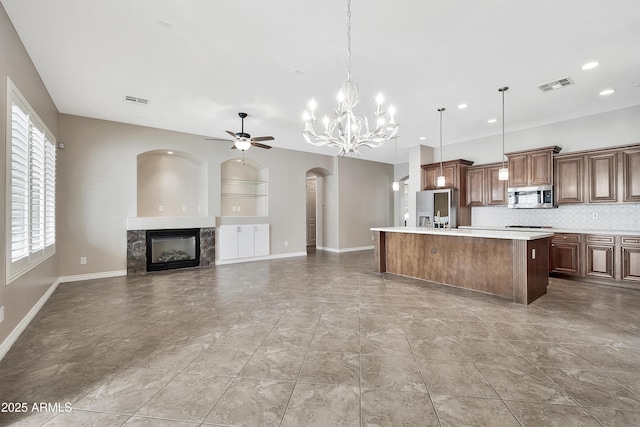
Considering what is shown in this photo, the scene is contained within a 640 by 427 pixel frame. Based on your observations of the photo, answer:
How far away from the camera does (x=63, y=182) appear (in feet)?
16.3

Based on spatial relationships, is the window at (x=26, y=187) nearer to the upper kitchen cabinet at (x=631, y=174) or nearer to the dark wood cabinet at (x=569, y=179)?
the dark wood cabinet at (x=569, y=179)

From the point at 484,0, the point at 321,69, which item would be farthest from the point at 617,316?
the point at 321,69

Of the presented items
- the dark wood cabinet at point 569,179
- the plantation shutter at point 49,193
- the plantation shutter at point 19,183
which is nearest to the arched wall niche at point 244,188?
the plantation shutter at point 49,193

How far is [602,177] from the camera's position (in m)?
4.82

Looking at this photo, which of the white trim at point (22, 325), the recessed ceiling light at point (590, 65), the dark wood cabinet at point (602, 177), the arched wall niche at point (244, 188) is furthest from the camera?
the arched wall niche at point (244, 188)

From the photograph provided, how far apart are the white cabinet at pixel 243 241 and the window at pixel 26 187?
3.09 m

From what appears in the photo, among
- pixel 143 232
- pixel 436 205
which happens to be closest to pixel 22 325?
pixel 143 232

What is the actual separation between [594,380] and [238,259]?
629cm

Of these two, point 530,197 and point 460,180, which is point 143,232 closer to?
point 460,180

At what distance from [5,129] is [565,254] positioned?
25.4 ft

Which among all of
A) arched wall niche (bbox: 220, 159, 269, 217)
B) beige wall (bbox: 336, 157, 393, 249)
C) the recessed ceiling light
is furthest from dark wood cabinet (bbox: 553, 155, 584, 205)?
arched wall niche (bbox: 220, 159, 269, 217)

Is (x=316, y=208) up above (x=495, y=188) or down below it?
below

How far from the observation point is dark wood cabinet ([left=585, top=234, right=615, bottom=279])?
452 centimetres

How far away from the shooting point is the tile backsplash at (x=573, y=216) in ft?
15.9
